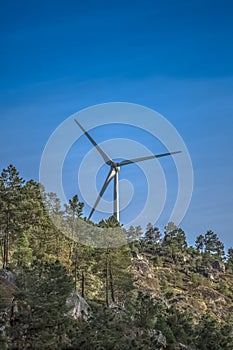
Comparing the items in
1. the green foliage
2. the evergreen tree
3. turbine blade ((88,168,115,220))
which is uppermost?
turbine blade ((88,168,115,220))

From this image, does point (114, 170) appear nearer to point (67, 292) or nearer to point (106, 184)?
point (106, 184)

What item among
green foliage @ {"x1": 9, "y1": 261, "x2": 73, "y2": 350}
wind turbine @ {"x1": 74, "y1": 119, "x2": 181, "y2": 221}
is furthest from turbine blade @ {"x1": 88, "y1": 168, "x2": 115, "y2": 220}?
green foliage @ {"x1": 9, "y1": 261, "x2": 73, "y2": 350}

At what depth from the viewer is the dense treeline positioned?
148 ft

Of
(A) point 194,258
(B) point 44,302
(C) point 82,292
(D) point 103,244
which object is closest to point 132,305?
(C) point 82,292

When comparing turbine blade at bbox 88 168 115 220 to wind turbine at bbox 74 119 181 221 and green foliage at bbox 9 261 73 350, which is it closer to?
wind turbine at bbox 74 119 181 221

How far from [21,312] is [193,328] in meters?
45.2

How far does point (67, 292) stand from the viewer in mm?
50406

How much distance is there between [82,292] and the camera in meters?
78.2

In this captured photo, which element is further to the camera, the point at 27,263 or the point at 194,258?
the point at 194,258

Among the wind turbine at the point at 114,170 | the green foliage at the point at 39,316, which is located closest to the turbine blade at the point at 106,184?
the wind turbine at the point at 114,170

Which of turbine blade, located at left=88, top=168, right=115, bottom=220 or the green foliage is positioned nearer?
the green foliage

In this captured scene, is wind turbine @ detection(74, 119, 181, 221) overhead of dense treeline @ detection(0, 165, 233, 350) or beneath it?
overhead

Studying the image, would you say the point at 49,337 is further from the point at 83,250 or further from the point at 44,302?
the point at 83,250

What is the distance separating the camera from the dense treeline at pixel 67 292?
45.0 m
